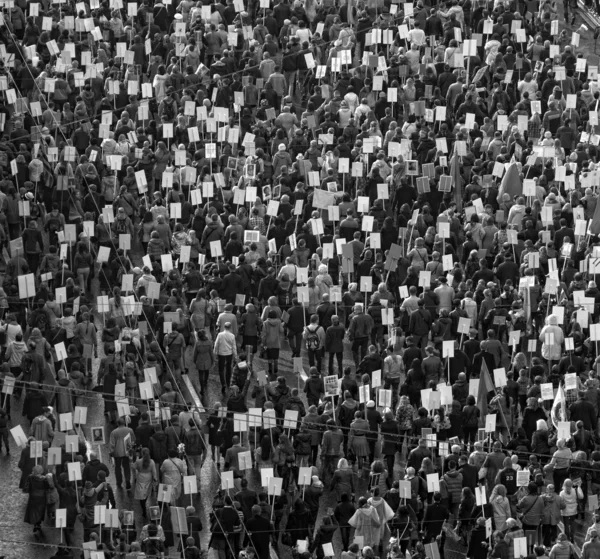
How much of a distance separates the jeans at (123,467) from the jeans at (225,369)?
3.62m

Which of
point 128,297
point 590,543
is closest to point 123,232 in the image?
point 128,297

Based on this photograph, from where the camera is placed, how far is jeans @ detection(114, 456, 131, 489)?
40.2 meters

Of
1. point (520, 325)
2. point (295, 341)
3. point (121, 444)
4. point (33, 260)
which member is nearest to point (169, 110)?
point (33, 260)

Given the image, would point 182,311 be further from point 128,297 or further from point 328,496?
point 328,496

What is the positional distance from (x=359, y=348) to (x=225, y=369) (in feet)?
9.81

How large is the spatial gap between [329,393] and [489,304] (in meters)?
4.78

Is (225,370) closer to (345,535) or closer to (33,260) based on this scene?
(345,535)

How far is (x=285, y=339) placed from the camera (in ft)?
149

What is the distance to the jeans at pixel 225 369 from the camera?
141 ft

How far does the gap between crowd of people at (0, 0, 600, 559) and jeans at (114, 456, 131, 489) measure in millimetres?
100

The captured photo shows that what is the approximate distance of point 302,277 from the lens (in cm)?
4472

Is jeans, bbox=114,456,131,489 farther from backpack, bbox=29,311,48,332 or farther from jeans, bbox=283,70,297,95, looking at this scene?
jeans, bbox=283,70,297,95

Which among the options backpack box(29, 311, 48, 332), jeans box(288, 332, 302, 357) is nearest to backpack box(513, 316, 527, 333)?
jeans box(288, 332, 302, 357)

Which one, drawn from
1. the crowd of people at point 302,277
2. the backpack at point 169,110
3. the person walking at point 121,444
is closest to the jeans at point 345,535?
the crowd of people at point 302,277
